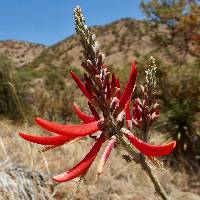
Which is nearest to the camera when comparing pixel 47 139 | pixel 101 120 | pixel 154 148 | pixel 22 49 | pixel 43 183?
pixel 154 148

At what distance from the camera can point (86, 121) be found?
1729 millimetres

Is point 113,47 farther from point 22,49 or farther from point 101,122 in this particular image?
point 101,122

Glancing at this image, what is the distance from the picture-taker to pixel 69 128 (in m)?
1.51

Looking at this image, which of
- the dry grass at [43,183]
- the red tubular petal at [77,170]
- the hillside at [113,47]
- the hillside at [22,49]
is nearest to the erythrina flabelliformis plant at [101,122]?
the red tubular petal at [77,170]

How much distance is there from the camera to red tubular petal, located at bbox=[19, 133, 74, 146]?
4.83 feet

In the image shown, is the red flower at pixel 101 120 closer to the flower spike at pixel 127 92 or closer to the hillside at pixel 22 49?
the flower spike at pixel 127 92

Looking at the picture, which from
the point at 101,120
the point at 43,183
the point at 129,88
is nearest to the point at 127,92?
the point at 129,88

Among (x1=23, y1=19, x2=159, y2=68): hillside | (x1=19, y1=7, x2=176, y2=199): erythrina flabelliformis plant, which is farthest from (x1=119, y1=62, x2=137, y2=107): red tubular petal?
(x1=23, y1=19, x2=159, y2=68): hillside

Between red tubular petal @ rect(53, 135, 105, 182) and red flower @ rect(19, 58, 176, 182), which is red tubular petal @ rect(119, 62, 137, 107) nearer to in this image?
red flower @ rect(19, 58, 176, 182)

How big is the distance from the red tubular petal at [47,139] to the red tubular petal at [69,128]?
51 millimetres

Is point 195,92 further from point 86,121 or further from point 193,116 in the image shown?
point 86,121

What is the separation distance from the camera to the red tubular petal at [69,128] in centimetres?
142

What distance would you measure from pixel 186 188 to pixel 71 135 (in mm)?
9451

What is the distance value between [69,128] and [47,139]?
0.28 ft
